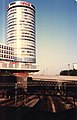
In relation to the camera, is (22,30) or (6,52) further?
(22,30)

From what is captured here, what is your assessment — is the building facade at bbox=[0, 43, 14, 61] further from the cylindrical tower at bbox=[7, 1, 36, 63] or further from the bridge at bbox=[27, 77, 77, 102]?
the bridge at bbox=[27, 77, 77, 102]

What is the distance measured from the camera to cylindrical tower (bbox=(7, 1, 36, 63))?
74000mm

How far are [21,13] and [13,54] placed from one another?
14.9 meters

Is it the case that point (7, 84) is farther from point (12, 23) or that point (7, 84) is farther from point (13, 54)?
point (12, 23)

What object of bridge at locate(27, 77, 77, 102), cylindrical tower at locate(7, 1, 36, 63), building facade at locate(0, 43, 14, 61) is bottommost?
bridge at locate(27, 77, 77, 102)

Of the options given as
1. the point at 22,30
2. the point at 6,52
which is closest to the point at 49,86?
the point at 6,52

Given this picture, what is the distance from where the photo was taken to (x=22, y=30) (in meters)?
76.2

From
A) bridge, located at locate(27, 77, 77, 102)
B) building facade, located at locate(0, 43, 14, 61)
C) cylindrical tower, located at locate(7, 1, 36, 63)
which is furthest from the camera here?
cylindrical tower, located at locate(7, 1, 36, 63)

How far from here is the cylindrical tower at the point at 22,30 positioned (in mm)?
74000

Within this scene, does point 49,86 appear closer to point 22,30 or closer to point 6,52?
point 6,52

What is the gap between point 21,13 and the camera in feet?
263

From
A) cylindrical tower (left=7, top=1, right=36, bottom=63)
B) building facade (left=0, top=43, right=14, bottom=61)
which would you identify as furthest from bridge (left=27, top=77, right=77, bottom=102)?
building facade (left=0, top=43, right=14, bottom=61)

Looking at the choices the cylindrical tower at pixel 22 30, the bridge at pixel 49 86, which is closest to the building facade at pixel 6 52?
the cylindrical tower at pixel 22 30

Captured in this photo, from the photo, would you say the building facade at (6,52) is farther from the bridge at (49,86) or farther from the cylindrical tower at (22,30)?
the bridge at (49,86)
